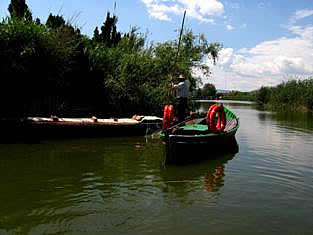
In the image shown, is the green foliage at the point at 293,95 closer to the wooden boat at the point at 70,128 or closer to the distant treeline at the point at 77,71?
the distant treeline at the point at 77,71

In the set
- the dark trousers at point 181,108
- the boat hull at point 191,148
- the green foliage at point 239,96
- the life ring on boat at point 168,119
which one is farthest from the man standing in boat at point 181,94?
the green foliage at point 239,96

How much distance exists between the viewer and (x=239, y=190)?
8242mm

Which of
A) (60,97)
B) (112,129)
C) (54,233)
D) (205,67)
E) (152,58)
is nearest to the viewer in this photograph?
(54,233)

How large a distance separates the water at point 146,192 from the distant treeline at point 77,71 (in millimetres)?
4289

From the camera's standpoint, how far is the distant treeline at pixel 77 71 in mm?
15930

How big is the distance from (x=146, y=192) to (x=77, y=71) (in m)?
12.9

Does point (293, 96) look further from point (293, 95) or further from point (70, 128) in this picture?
point (70, 128)

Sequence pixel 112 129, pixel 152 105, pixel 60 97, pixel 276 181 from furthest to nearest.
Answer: pixel 152 105
pixel 60 97
pixel 112 129
pixel 276 181

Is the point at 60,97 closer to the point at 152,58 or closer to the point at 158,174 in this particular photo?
the point at 152,58

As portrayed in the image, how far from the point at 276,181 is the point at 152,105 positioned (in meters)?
12.9

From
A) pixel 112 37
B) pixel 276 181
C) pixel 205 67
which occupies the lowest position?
pixel 276 181

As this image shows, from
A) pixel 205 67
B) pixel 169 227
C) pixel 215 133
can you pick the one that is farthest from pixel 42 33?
pixel 169 227

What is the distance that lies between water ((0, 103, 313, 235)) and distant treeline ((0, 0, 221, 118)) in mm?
4289

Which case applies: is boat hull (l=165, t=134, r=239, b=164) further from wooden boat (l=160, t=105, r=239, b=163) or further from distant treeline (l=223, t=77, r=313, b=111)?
distant treeline (l=223, t=77, r=313, b=111)
